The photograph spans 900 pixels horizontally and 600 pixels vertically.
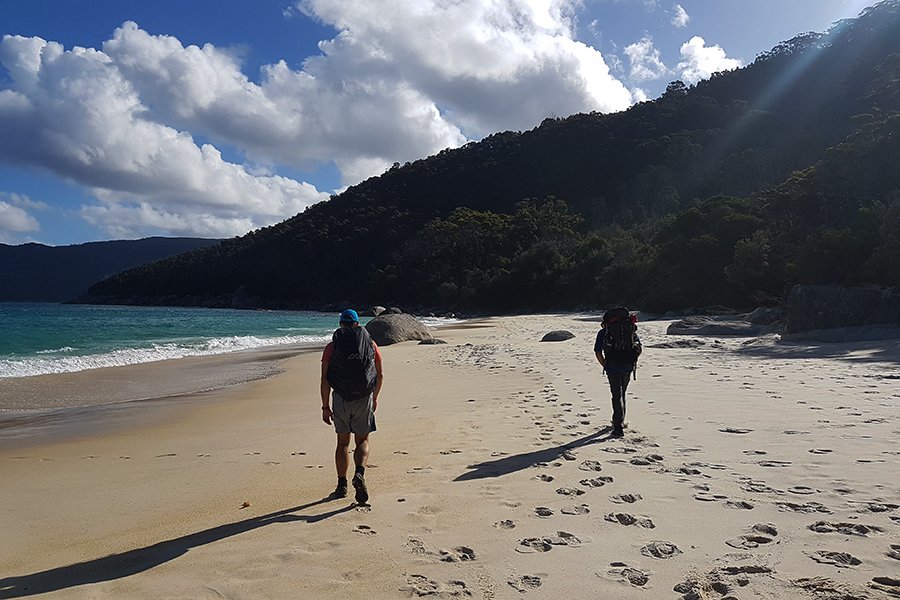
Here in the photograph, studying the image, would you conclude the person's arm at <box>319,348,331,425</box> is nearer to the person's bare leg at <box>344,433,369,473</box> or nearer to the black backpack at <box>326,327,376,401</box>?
the black backpack at <box>326,327,376,401</box>

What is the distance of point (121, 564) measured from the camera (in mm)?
3676

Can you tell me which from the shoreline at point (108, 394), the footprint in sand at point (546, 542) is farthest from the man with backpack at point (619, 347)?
the shoreline at point (108, 394)

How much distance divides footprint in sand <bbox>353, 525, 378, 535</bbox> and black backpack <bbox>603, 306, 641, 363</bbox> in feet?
12.9

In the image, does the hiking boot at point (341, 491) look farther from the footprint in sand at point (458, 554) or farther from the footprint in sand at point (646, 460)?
the footprint in sand at point (646, 460)

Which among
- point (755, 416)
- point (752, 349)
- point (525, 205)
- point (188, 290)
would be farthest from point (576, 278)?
point (188, 290)

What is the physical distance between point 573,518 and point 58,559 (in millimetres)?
3342

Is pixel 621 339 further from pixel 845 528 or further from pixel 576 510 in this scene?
pixel 845 528

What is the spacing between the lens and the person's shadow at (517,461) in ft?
17.6

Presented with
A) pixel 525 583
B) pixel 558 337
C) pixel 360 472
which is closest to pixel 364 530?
pixel 360 472

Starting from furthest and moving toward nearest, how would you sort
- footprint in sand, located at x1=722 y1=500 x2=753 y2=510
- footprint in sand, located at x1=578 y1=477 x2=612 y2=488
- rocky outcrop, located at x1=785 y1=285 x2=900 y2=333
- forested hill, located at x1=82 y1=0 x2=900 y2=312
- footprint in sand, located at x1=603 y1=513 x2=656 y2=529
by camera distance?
1. forested hill, located at x1=82 y1=0 x2=900 y2=312
2. rocky outcrop, located at x1=785 y1=285 x2=900 y2=333
3. footprint in sand, located at x1=578 y1=477 x2=612 y2=488
4. footprint in sand, located at x1=722 y1=500 x2=753 y2=510
5. footprint in sand, located at x1=603 y1=513 x2=656 y2=529

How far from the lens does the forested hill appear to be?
30.9m

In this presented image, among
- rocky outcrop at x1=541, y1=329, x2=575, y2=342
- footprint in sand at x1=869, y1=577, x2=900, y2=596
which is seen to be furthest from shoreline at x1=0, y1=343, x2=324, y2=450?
rocky outcrop at x1=541, y1=329, x2=575, y2=342

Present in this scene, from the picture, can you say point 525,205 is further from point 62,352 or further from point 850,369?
point 850,369

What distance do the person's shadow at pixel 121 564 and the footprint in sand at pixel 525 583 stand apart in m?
1.69
